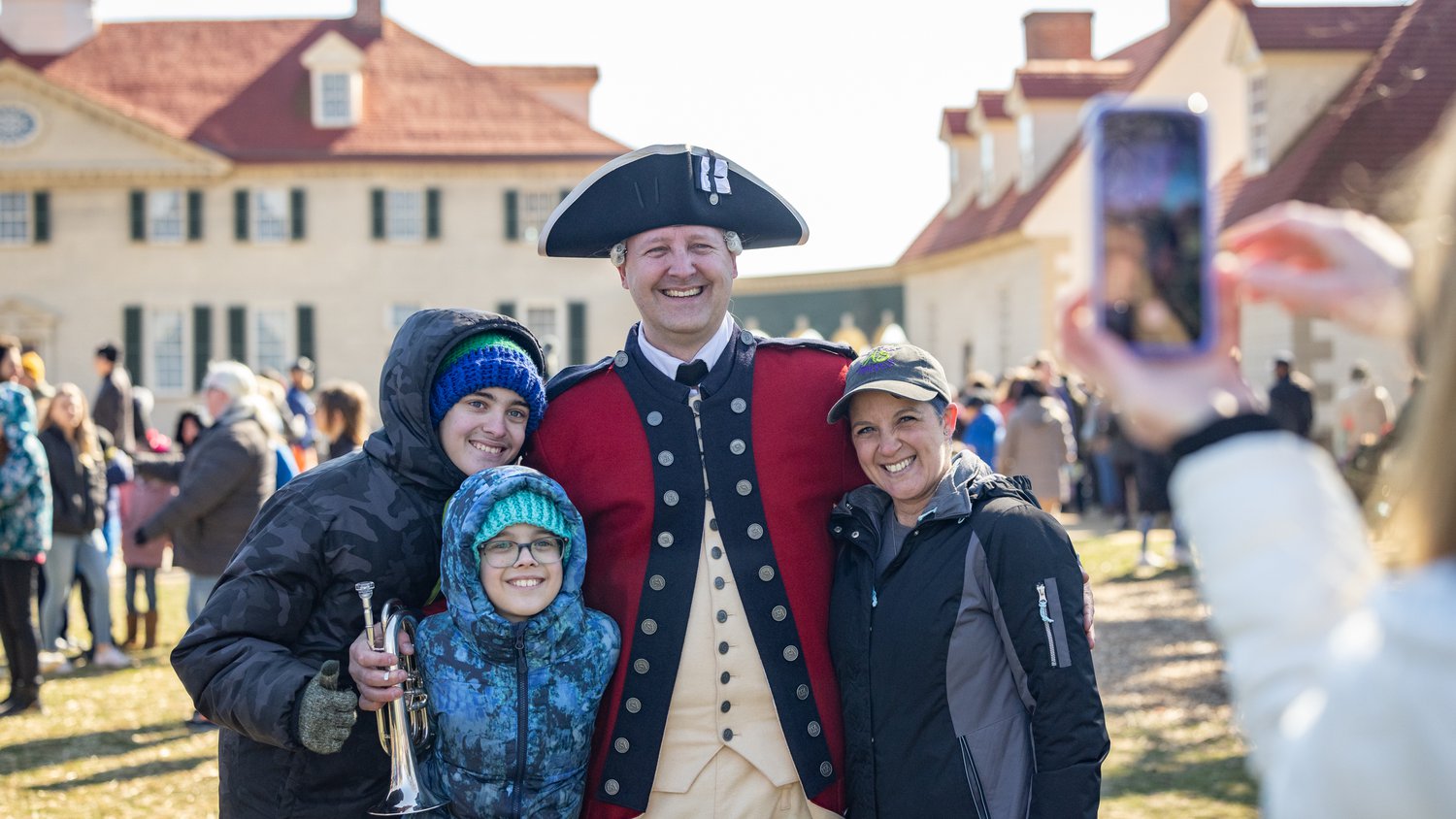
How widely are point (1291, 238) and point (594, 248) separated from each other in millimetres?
2614

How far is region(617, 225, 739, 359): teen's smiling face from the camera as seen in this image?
12.2 ft

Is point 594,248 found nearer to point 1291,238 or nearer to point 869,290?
point 1291,238

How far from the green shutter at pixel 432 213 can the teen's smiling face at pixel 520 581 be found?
97.4 feet

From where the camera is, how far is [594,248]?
3.97 metres

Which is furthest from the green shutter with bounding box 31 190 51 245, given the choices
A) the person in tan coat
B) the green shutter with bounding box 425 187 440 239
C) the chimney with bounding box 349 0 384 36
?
the person in tan coat

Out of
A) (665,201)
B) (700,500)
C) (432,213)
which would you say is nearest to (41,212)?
(432,213)

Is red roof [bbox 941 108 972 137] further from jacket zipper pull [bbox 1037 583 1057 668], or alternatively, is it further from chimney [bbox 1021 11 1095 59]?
jacket zipper pull [bbox 1037 583 1057 668]

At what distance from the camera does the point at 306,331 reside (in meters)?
32.0

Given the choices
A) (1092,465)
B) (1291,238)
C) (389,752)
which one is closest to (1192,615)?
(1092,465)

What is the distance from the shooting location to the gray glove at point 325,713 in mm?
3051

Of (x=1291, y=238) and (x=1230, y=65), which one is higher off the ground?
(x=1230, y=65)

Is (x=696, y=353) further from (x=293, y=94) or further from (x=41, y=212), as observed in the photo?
(x=41, y=212)

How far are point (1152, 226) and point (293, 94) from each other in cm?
3409

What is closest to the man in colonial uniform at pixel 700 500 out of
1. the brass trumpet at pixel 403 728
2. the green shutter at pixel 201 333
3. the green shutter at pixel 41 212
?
the brass trumpet at pixel 403 728
